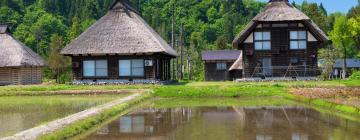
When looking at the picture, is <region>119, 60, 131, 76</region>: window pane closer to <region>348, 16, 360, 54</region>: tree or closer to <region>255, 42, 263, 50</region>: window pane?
<region>255, 42, 263, 50</region>: window pane

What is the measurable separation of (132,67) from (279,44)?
12.3m

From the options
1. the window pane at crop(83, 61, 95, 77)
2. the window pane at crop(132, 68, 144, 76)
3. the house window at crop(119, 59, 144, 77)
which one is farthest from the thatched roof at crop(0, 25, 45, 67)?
the window pane at crop(132, 68, 144, 76)

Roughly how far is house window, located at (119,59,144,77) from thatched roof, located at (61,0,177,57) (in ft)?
6.44

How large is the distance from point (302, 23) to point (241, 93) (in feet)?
48.4

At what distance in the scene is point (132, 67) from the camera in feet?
134

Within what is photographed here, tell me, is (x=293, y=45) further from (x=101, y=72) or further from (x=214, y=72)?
(x=101, y=72)

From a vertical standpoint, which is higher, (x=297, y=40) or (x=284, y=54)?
(x=297, y=40)

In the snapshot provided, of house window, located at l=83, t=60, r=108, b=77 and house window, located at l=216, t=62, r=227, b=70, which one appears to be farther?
house window, located at l=216, t=62, r=227, b=70

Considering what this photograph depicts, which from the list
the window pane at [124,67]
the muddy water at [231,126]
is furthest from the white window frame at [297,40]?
the muddy water at [231,126]

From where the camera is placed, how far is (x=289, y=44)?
4216 cm

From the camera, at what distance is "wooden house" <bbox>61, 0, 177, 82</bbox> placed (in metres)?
39.3

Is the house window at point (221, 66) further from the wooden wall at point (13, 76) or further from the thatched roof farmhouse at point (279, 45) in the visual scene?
the wooden wall at point (13, 76)

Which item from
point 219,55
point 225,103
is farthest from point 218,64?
point 225,103

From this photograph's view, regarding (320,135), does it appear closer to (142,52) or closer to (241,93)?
(241,93)
